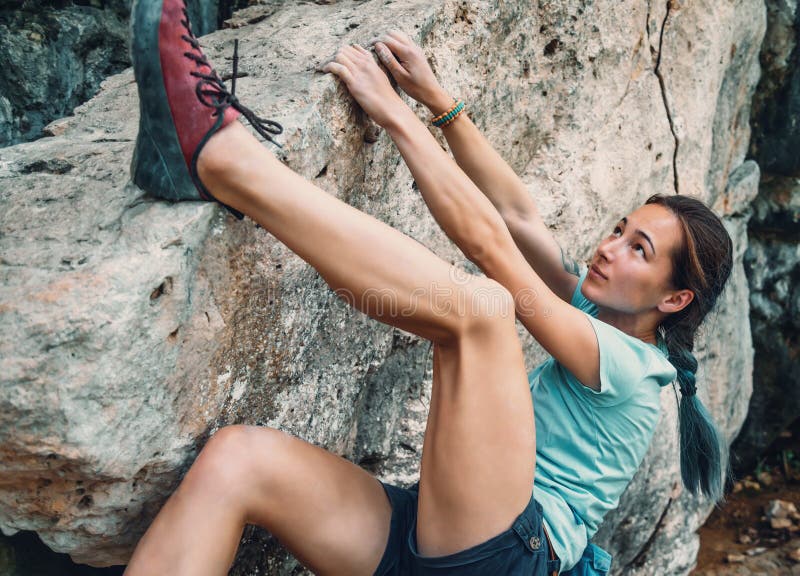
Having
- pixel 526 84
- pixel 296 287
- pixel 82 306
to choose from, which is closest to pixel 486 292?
pixel 296 287

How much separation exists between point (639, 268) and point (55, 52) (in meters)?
2.43

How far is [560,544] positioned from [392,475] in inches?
29.6

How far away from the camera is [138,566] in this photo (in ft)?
4.65

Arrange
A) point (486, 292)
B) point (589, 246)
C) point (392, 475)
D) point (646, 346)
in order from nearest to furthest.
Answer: point (486, 292), point (646, 346), point (392, 475), point (589, 246)

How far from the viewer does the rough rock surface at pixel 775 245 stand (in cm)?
413

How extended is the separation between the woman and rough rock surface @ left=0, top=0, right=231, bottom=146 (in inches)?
62.5

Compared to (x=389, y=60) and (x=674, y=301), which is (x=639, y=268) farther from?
(x=389, y=60)

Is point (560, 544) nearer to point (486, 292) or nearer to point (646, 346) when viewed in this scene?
point (646, 346)

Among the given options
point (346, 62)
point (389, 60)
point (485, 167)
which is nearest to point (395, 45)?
point (389, 60)

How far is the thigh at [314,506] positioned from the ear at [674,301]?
93cm

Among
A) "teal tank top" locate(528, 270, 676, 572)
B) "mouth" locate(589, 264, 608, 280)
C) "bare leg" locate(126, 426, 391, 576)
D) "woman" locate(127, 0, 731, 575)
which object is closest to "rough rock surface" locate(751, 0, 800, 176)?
"woman" locate(127, 0, 731, 575)

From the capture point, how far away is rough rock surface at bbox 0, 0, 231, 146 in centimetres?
286

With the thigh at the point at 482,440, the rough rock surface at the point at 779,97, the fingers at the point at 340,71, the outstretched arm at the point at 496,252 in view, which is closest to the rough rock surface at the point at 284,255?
the fingers at the point at 340,71

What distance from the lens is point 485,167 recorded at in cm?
212
